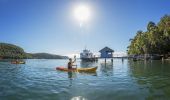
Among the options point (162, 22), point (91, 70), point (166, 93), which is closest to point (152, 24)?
point (162, 22)

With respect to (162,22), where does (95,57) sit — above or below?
below

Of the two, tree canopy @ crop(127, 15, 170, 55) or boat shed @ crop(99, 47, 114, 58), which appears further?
boat shed @ crop(99, 47, 114, 58)

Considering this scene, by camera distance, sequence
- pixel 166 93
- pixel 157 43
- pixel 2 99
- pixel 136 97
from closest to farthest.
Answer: pixel 2 99, pixel 136 97, pixel 166 93, pixel 157 43

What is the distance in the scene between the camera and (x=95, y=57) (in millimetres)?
106000

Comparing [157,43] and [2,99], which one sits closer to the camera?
[2,99]

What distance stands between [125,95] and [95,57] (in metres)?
88.8

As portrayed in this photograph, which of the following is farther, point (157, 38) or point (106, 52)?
point (106, 52)

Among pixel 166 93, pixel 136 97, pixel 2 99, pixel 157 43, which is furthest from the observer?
pixel 157 43

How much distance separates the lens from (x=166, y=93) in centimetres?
1781

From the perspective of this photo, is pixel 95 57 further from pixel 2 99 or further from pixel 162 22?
pixel 2 99

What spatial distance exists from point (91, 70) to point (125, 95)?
20829 millimetres

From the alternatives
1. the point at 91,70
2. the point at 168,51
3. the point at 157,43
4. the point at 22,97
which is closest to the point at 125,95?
the point at 22,97

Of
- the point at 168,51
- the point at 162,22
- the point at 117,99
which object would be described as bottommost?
the point at 117,99

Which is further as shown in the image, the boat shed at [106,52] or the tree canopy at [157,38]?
the boat shed at [106,52]
